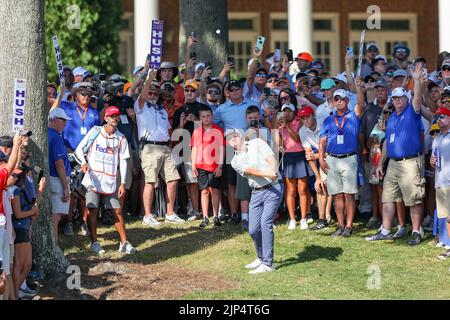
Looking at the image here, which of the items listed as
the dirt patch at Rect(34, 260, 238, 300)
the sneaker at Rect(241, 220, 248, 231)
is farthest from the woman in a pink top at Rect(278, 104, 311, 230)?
the dirt patch at Rect(34, 260, 238, 300)

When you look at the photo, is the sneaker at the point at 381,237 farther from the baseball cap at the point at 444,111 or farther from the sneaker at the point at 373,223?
the baseball cap at the point at 444,111

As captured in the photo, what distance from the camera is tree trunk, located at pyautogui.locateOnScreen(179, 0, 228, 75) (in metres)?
17.7

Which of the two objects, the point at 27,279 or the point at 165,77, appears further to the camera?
the point at 165,77

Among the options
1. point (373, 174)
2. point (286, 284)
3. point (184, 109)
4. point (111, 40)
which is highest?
point (111, 40)

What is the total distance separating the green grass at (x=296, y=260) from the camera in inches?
455

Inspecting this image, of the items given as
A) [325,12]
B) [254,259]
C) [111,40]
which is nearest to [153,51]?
[254,259]

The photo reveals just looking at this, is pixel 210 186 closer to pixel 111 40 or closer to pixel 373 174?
pixel 373 174

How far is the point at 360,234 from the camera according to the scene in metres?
14.5

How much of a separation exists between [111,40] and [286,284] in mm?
14586

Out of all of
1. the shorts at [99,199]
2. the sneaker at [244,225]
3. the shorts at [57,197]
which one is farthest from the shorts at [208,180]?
the shorts at [57,197]

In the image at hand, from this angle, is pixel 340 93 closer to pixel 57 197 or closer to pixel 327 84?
pixel 327 84

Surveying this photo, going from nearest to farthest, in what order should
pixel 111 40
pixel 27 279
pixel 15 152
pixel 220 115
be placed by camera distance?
pixel 15 152 → pixel 27 279 → pixel 220 115 → pixel 111 40

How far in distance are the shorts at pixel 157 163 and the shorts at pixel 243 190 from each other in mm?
1085

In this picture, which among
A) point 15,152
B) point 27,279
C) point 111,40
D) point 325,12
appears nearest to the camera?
point 15,152
